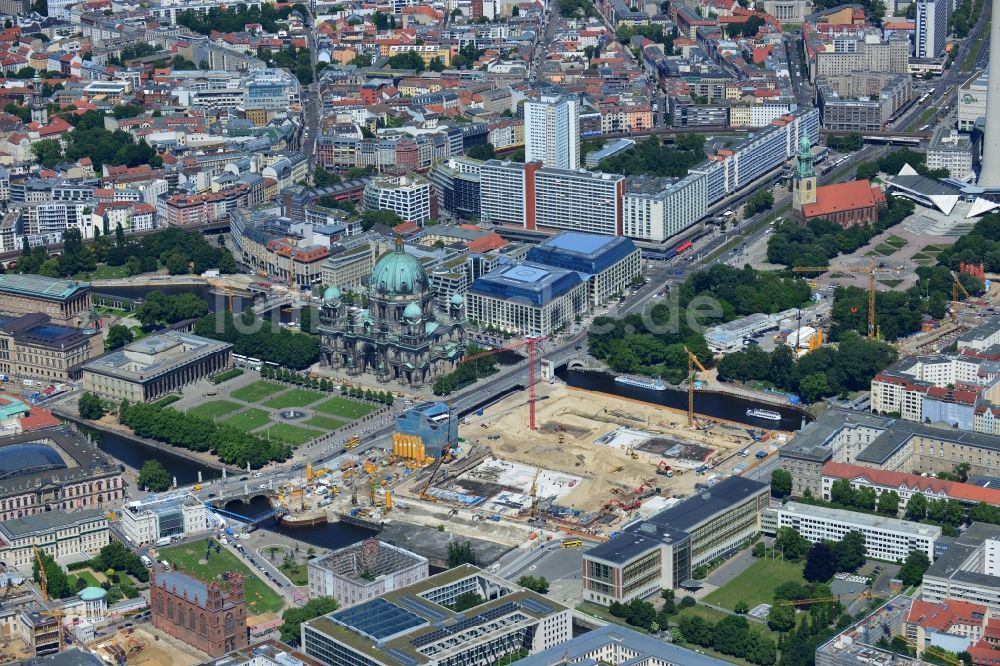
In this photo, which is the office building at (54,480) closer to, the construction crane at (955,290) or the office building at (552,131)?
the construction crane at (955,290)

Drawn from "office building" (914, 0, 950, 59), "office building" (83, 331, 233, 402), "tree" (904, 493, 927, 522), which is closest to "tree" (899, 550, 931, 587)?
"tree" (904, 493, 927, 522)

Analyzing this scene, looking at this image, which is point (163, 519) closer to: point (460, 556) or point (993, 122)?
point (460, 556)

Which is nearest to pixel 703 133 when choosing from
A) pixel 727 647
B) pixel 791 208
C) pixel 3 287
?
pixel 791 208

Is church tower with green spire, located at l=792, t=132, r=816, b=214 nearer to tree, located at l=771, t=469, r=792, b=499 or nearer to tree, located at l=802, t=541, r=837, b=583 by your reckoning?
tree, located at l=771, t=469, r=792, b=499

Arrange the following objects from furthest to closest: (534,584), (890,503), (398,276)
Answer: (398,276) → (890,503) → (534,584)

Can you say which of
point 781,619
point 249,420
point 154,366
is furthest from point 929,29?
point 781,619

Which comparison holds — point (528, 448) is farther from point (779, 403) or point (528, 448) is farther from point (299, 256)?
point (299, 256)

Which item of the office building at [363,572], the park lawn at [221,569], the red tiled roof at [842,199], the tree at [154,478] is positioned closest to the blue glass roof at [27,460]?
the tree at [154,478]
